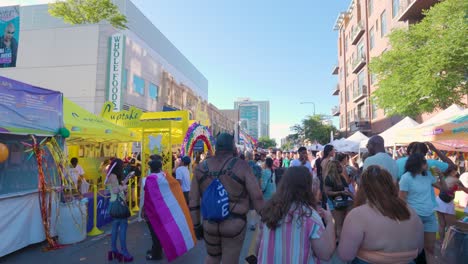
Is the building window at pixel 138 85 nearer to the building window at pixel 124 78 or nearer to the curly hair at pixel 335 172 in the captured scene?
the building window at pixel 124 78

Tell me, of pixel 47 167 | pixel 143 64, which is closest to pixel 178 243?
pixel 47 167

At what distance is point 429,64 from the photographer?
44.4ft

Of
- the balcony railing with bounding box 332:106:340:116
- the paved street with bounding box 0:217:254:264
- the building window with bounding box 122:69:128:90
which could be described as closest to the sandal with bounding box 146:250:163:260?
the paved street with bounding box 0:217:254:264

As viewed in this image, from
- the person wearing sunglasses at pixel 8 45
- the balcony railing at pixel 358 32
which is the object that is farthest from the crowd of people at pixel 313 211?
the balcony railing at pixel 358 32

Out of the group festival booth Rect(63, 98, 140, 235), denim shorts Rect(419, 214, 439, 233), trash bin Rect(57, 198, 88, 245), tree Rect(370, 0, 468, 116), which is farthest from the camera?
tree Rect(370, 0, 468, 116)

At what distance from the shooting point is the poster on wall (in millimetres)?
14766

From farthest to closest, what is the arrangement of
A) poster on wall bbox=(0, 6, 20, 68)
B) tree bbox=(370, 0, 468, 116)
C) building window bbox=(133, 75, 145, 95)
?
building window bbox=(133, 75, 145, 95) → poster on wall bbox=(0, 6, 20, 68) → tree bbox=(370, 0, 468, 116)

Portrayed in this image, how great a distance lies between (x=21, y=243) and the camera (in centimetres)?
588

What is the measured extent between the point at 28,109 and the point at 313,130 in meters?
43.9

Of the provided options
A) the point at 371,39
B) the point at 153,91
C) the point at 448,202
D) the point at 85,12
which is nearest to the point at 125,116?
the point at 448,202

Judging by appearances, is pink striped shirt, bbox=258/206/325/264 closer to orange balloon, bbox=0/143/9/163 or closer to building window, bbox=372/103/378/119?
orange balloon, bbox=0/143/9/163

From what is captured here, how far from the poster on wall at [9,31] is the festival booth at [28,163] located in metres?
11.0

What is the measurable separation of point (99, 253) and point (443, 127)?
8002 millimetres

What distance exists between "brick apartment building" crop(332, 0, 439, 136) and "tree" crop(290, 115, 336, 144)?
8.68ft
